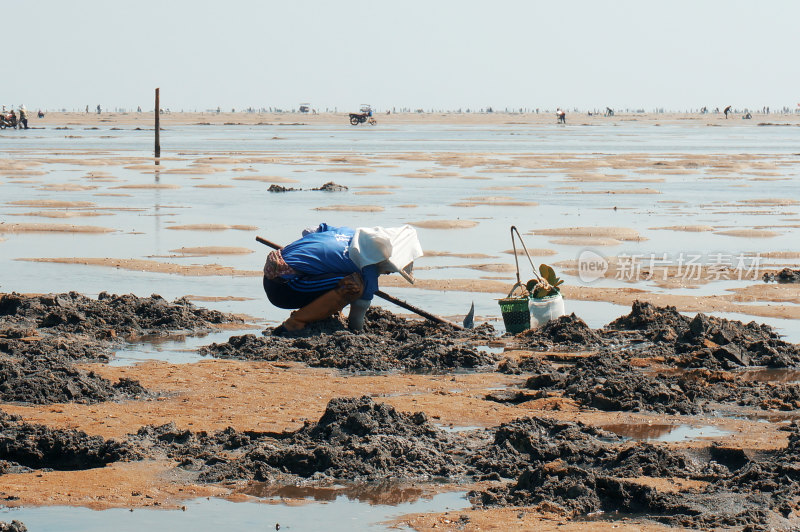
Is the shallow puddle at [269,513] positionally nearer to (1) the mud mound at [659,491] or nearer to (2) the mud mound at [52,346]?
(1) the mud mound at [659,491]

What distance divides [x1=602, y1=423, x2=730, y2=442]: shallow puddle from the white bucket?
3454 millimetres

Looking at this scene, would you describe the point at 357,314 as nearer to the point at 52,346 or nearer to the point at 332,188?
the point at 52,346

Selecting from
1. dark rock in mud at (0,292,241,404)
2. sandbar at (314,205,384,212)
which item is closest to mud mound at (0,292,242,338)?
dark rock in mud at (0,292,241,404)

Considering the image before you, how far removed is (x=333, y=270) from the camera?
1094 cm

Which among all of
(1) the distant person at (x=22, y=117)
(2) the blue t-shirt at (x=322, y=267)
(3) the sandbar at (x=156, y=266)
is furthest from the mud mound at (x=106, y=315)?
(1) the distant person at (x=22, y=117)

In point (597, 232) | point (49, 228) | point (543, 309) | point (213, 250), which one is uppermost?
point (543, 309)

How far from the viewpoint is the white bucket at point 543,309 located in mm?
11474

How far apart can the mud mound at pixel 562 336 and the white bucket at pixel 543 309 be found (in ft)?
0.72

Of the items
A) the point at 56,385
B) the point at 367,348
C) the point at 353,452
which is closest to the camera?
the point at 353,452

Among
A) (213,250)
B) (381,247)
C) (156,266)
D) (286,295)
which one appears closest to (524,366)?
(381,247)

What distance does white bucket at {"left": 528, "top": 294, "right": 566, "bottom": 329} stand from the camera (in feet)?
37.6

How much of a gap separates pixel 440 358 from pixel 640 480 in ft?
11.8

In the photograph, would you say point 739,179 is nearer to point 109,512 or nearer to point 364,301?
point 364,301

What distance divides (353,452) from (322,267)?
4122 mm
